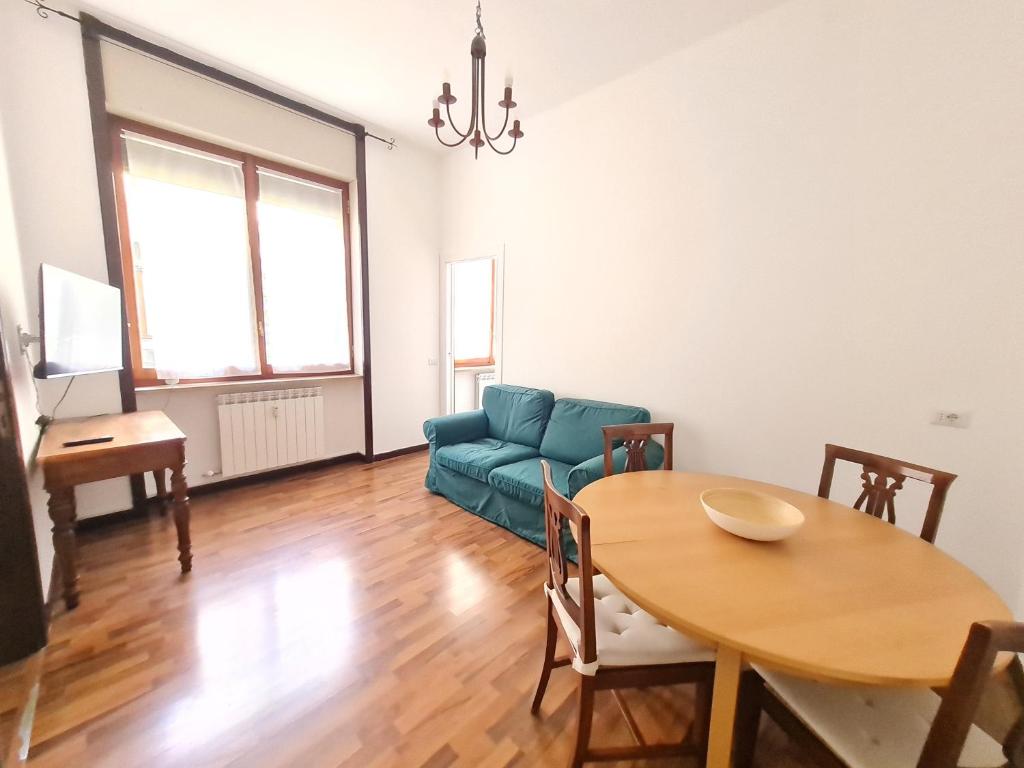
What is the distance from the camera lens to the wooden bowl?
1.16m

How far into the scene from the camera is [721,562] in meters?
1.09

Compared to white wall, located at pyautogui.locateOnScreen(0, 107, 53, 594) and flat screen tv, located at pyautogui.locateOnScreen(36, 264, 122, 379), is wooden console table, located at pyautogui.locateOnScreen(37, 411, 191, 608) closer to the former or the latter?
white wall, located at pyautogui.locateOnScreen(0, 107, 53, 594)

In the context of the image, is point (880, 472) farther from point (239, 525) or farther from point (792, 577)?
point (239, 525)

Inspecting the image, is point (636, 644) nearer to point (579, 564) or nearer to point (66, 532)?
point (579, 564)

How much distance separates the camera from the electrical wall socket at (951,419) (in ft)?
5.72

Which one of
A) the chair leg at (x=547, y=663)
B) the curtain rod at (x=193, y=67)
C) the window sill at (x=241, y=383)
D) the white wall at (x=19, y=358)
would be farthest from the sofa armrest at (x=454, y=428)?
the curtain rod at (x=193, y=67)

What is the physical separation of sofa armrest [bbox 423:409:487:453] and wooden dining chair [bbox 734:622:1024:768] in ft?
8.01

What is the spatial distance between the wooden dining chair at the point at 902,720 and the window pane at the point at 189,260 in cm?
373

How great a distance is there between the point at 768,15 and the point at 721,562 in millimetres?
2826

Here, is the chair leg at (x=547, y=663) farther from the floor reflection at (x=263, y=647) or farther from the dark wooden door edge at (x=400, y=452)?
the dark wooden door edge at (x=400, y=452)

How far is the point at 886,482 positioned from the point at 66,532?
11.7 ft

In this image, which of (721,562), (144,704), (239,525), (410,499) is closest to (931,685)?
(721,562)

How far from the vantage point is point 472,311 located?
15.6 ft

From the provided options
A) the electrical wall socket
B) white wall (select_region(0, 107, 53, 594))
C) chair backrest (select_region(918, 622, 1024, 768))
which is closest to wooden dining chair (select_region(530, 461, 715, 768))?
chair backrest (select_region(918, 622, 1024, 768))
